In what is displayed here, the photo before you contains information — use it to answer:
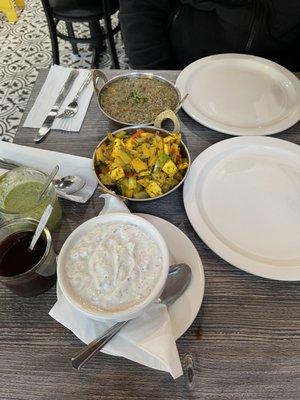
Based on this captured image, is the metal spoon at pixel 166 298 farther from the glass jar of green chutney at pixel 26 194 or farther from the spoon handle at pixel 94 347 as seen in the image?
the glass jar of green chutney at pixel 26 194

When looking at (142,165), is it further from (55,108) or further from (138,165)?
(55,108)

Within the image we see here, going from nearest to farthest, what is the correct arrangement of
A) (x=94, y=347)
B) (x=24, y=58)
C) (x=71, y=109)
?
(x=94, y=347)
(x=71, y=109)
(x=24, y=58)

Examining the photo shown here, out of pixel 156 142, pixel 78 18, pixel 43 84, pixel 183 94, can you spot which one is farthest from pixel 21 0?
pixel 156 142

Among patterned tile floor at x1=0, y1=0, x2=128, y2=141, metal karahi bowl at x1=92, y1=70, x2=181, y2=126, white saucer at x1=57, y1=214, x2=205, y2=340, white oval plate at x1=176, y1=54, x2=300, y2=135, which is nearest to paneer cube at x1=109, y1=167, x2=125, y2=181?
white saucer at x1=57, y1=214, x2=205, y2=340

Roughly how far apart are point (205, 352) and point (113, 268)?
219 millimetres

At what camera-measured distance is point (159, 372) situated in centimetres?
58

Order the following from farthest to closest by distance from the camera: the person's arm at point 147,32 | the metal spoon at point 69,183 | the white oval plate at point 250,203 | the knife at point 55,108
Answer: the person's arm at point 147,32
the knife at point 55,108
the metal spoon at point 69,183
the white oval plate at point 250,203

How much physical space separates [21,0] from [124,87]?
109 inches

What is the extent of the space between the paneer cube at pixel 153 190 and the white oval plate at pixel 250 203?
0.26 feet

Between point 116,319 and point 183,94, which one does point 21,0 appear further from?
point 116,319

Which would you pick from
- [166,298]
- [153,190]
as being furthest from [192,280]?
[153,190]

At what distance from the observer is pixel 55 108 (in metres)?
1.02

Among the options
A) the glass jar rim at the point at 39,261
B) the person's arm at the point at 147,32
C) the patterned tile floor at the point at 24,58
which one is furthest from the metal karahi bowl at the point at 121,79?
the patterned tile floor at the point at 24,58

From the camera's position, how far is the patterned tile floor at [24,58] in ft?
7.55
